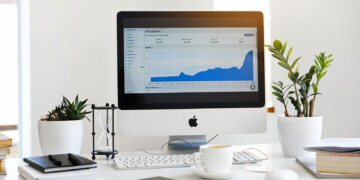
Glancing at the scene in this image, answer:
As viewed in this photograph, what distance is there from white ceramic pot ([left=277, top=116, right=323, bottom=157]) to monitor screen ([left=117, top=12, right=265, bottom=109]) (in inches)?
7.0

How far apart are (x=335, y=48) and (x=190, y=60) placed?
0.96m

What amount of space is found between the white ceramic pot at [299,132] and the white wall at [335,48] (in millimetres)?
753

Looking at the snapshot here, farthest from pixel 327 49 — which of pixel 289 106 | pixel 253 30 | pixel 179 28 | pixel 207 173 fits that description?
pixel 207 173

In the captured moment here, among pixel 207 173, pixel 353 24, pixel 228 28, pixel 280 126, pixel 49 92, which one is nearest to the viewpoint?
pixel 207 173

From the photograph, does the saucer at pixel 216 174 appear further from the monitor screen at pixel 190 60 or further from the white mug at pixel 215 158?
the monitor screen at pixel 190 60

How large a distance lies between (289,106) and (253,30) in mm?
727

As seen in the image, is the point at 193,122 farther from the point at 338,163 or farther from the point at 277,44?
the point at 338,163

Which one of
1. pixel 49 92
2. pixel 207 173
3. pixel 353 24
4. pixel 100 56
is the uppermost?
pixel 353 24

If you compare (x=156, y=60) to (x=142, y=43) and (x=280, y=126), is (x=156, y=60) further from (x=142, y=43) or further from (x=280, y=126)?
(x=280, y=126)

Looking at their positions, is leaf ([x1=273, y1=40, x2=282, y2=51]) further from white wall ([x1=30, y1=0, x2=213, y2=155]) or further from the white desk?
white wall ([x1=30, y1=0, x2=213, y2=155])

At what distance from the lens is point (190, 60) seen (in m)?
1.62

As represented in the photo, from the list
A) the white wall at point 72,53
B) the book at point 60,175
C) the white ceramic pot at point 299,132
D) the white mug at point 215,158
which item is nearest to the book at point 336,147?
the white ceramic pot at point 299,132

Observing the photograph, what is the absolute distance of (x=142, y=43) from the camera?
1.60 meters

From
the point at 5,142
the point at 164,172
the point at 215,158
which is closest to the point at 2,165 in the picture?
the point at 5,142
